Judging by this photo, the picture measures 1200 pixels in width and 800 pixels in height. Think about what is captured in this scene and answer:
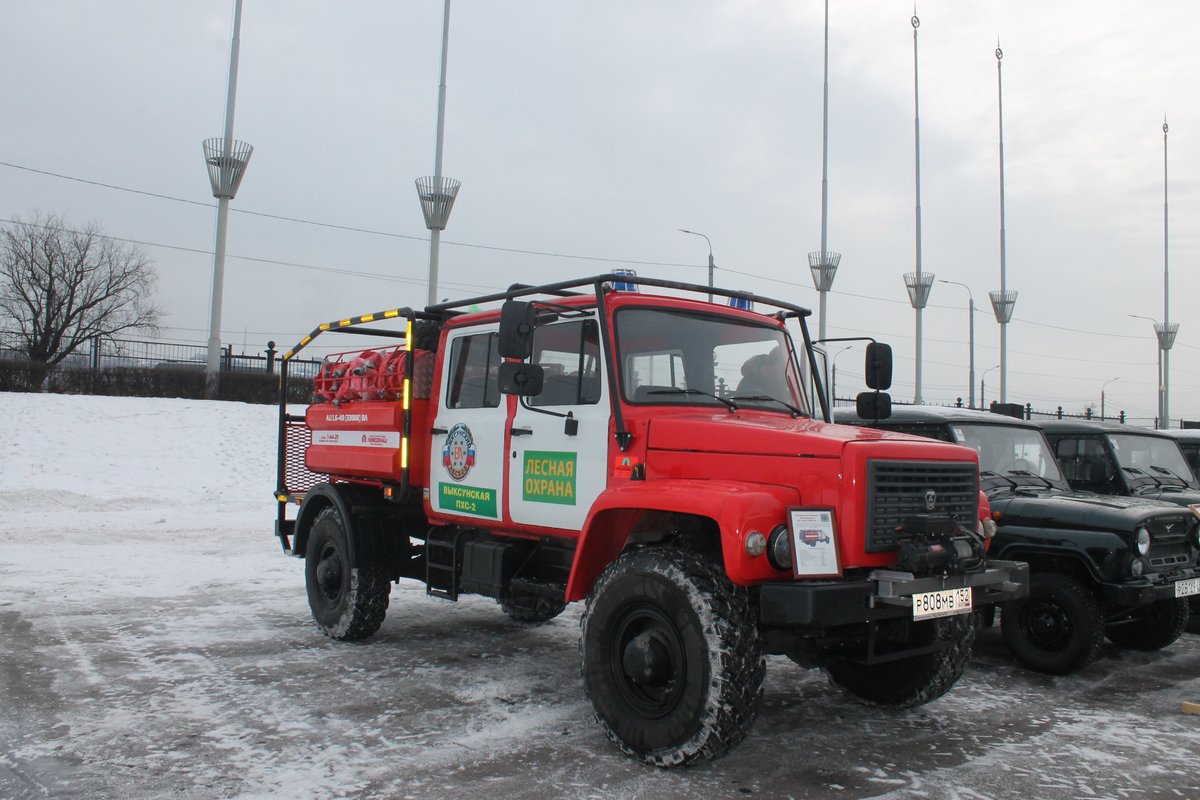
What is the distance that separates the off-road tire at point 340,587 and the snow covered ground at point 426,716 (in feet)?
0.54

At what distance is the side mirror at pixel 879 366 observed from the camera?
244 inches

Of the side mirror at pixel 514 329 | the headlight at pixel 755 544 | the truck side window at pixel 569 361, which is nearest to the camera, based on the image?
the headlight at pixel 755 544

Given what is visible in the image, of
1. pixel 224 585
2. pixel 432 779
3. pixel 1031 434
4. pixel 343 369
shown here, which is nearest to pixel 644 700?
pixel 432 779

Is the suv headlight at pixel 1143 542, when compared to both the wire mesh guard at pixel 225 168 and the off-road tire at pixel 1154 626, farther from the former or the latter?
the wire mesh guard at pixel 225 168

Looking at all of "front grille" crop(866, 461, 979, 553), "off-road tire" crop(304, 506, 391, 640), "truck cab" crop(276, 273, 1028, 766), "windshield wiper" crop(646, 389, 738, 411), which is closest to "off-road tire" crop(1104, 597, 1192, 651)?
"truck cab" crop(276, 273, 1028, 766)

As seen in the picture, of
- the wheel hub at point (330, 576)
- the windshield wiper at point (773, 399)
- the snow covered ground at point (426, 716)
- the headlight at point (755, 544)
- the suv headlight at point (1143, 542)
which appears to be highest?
the windshield wiper at point (773, 399)

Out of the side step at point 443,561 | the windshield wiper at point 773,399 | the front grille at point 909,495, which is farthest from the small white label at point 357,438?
the front grille at point 909,495

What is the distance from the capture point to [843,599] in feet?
14.1

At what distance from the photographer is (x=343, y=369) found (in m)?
7.86

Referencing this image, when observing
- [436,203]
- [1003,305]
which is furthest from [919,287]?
[436,203]

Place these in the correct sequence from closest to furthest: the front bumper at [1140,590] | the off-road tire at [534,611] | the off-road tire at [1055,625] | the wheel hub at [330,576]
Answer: the front bumper at [1140,590] → the off-road tire at [1055,625] → the wheel hub at [330,576] → the off-road tire at [534,611]

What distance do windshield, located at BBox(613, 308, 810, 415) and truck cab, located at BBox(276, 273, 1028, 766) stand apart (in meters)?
0.01

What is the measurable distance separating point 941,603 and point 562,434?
90.0 inches

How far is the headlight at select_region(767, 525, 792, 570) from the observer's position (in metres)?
4.38
